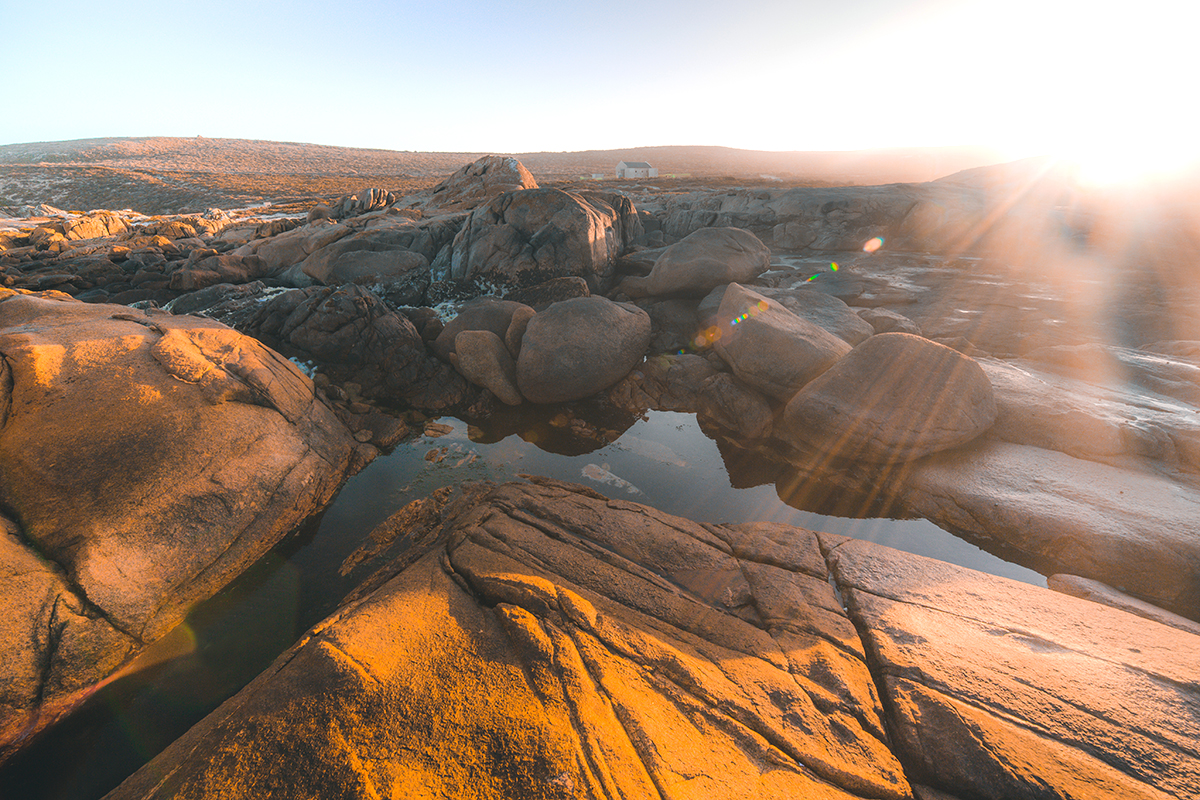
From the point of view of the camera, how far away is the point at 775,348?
7.26 meters

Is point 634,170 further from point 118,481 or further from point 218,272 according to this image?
point 118,481

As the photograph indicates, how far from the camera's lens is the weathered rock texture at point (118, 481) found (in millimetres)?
3420

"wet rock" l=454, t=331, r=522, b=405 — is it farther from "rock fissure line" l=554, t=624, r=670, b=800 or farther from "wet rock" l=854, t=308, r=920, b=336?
"wet rock" l=854, t=308, r=920, b=336

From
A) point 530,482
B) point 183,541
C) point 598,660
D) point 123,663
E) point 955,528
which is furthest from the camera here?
point 530,482

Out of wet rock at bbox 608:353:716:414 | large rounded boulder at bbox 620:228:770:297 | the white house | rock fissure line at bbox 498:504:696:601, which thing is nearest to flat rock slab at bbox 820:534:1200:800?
rock fissure line at bbox 498:504:696:601

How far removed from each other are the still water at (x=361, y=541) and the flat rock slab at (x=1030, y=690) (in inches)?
54.2

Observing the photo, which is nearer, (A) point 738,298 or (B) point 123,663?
(B) point 123,663

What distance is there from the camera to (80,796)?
2.99m

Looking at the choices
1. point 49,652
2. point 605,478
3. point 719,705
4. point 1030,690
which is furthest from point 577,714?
point 49,652

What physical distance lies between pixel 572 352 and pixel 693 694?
5.83 metres

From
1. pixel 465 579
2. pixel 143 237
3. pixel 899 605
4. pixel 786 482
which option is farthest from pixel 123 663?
pixel 143 237

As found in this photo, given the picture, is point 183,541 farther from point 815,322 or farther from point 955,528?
point 815,322

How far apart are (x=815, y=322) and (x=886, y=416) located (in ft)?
10.9

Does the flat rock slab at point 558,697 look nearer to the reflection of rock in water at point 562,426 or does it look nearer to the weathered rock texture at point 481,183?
the reflection of rock in water at point 562,426
